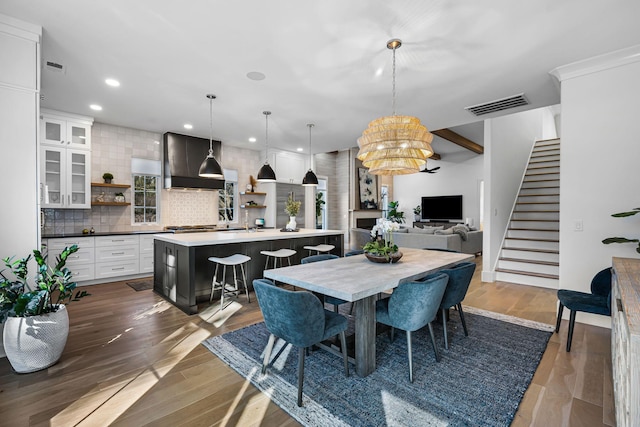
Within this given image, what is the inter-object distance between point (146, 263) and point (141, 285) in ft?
1.98

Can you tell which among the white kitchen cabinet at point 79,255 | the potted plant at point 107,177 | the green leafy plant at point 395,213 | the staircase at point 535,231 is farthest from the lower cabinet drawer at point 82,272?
the green leafy plant at point 395,213

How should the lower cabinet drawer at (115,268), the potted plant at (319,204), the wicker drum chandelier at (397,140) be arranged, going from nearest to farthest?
the wicker drum chandelier at (397,140)
the lower cabinet drawer at (115,268)
the potted plant at (319,204)

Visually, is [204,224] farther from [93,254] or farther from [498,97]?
[498,97]

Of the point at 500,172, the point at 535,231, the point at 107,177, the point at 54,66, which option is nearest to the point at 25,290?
the point at 54,66

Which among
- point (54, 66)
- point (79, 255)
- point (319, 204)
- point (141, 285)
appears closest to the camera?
point (54, 66)

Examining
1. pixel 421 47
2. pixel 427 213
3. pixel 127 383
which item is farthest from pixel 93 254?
pixel 427 213

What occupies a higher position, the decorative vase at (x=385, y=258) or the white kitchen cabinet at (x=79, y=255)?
the decorative vase at (x=385, y=258)

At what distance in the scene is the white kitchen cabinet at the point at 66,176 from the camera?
466 centimetres

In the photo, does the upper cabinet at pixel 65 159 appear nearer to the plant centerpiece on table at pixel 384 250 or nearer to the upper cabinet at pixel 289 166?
the upper cabinet at pixel 289 166

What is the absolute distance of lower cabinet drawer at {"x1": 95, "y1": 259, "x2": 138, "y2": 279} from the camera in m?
4.91

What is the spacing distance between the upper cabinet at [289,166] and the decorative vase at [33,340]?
17.3ft

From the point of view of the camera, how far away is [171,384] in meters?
2.15

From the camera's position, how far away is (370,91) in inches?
152

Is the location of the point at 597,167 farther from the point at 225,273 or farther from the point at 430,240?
the point at 225,273
